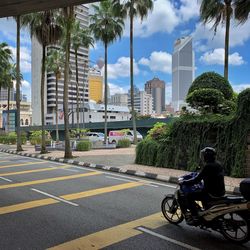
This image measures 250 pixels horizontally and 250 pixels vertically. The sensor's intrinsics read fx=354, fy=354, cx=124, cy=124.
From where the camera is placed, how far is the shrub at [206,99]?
49.9 ft

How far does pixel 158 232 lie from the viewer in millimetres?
6238

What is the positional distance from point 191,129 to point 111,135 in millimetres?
27789

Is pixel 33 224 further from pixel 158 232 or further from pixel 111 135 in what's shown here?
pixel 111 135

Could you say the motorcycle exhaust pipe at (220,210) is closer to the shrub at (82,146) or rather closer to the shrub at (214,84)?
the shrub at (214,84)

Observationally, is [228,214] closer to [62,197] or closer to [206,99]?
[62,197]

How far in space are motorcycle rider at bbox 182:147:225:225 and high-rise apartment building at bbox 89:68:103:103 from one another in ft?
314

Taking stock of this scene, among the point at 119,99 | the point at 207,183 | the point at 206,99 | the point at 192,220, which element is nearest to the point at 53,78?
the point at 206,99

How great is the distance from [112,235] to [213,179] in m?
1.95

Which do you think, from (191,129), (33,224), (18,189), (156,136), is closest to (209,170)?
(33,224)

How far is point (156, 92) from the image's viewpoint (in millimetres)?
158750

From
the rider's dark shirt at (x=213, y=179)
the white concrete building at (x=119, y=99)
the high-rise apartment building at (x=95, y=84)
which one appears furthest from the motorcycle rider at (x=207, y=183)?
the white concrete building at (x=119, y=99)

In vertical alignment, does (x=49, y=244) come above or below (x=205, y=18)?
below

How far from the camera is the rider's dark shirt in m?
5.86

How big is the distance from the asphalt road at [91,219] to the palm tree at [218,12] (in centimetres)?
1334
